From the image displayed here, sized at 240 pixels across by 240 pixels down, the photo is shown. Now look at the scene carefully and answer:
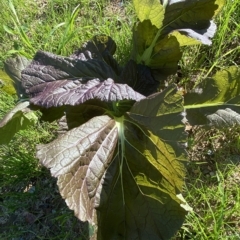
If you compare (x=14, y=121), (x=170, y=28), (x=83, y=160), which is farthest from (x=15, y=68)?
(x=170, y=28)

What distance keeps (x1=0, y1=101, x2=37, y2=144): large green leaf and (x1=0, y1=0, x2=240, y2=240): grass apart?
0.40 metres

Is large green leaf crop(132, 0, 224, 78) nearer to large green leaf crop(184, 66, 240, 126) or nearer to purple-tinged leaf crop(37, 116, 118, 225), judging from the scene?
large green leaf crop(184, 66, 240, 126)

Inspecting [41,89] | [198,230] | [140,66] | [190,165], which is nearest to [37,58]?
[41,89]

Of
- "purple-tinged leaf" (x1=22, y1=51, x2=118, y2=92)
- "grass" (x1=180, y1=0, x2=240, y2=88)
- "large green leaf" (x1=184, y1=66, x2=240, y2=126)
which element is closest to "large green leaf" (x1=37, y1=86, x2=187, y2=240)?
"purple-tinged leaf" (x1=22, y1=51, x2=118, y2=92)

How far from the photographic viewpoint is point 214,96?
1711 millimetres

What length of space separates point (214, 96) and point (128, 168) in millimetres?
463

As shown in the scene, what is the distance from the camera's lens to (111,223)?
162 centimetres

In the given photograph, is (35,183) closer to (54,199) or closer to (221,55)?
(54,199)

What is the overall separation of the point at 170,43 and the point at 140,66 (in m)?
0.18

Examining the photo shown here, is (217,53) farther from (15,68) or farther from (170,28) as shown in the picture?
(15,68)

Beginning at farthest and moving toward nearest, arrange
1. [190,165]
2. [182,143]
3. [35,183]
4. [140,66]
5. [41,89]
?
[35,183] < [190,165] < [140,66] < [41,89] < [182,143]

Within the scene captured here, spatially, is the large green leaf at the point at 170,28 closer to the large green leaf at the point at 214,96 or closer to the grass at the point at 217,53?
the large green leaf at the point at 214,96

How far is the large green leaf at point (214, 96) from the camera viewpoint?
1.68 metres

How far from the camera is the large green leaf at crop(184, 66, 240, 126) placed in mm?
1680
